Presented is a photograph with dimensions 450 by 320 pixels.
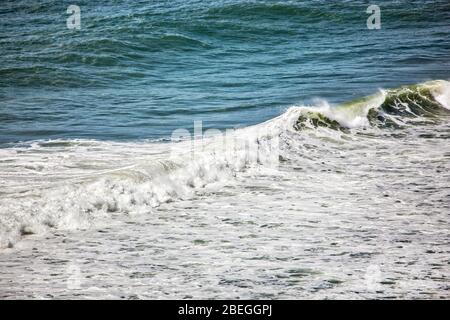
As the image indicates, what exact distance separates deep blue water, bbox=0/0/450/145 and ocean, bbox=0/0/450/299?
0.09 m

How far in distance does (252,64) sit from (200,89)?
4120 millimetres

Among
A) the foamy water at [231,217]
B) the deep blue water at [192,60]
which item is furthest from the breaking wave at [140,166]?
the deep blue water at [192,60]

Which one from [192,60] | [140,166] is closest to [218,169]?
[140,166]

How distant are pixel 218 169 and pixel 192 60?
11.5 meters

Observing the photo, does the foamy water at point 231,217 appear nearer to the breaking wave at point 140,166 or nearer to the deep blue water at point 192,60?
the breaking wave at point 140,166

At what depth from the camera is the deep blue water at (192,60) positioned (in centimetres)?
1353

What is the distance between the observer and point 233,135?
1137 centimetres

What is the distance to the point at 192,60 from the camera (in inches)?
814

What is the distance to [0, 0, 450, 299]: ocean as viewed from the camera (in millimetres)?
6078

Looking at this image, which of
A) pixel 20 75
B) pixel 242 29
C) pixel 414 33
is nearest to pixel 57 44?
pixel 20 75

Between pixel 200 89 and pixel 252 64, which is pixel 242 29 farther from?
pixel 200 89

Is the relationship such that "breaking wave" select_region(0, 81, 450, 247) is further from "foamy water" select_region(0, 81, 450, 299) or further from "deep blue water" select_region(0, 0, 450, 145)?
"deep blue water" select_region(0, 0, 450, 145)

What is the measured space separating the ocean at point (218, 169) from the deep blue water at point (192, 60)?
0.09 m

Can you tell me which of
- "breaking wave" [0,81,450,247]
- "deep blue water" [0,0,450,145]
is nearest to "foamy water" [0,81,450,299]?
"breaking wave" [0,81,450,247]
